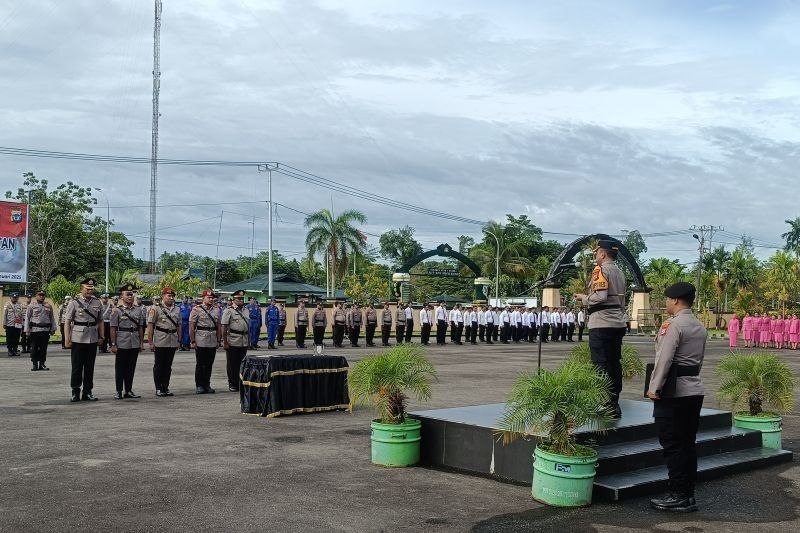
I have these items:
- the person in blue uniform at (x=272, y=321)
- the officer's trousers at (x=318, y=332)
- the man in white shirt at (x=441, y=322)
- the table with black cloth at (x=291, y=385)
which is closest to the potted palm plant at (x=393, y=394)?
the table with black cloth at (x=291, y=385)

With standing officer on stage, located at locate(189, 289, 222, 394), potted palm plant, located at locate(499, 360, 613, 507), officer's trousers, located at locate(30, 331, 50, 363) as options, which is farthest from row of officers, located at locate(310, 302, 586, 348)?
potted palm plant, located at locate(499, 360, 613, 507)

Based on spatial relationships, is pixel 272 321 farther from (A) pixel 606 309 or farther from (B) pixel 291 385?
(A) pixel 606 309

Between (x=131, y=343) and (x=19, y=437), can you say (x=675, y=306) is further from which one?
(x=131, y=343)

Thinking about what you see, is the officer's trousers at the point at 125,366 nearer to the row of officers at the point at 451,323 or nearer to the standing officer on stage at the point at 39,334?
the standing officer on stage at the point at 39,334

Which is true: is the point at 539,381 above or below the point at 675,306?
below

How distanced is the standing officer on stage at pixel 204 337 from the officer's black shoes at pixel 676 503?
30.2 feet

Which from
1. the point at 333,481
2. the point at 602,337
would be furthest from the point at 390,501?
the point at 602,337

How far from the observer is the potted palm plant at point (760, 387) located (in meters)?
9.08

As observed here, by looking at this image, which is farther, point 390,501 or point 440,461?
point 440,461

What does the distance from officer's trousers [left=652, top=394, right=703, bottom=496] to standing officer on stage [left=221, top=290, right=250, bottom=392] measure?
9.02m

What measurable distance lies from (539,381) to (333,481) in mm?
2181

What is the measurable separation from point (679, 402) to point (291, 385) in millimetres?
6347

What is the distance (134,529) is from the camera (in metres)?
5.95

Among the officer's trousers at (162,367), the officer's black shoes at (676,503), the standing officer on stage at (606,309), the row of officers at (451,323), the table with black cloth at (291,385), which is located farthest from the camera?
the row of officers at (451,323)
